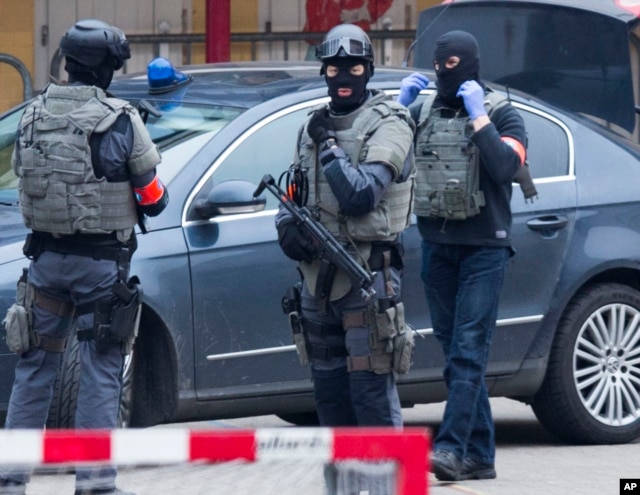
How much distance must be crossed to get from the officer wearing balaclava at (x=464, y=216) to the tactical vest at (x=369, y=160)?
690 mm

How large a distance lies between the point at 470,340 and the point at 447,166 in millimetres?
673

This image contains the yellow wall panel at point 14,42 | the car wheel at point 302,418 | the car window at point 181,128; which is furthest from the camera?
the yellow wall panel at point 14,42

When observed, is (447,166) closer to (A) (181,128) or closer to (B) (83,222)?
(A) (181,128)

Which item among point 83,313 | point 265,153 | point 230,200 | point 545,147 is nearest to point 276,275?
point 230,200

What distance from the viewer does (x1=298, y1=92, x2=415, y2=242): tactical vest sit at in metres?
4.91

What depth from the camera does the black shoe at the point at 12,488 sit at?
7.94ft

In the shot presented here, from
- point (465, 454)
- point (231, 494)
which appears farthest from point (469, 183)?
point (231, 494)

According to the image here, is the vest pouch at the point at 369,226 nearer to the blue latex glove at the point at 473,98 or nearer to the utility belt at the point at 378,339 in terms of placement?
the utility belt at the point at 378,339

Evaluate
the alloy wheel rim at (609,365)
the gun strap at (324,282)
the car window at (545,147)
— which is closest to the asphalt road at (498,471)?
the alloy wheel rim at (609,365)

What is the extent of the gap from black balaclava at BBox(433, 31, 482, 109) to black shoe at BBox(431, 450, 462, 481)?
136 cm

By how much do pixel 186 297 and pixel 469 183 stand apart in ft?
3.84

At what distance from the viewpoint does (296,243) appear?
4.94 metres

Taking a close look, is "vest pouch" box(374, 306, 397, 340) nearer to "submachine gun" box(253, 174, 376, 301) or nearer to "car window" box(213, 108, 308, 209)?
"submachine gun" box(253, 174, 376, 301)

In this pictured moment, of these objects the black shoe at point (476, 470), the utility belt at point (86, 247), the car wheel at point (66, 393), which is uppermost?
the utility belt at point (86, 247)
